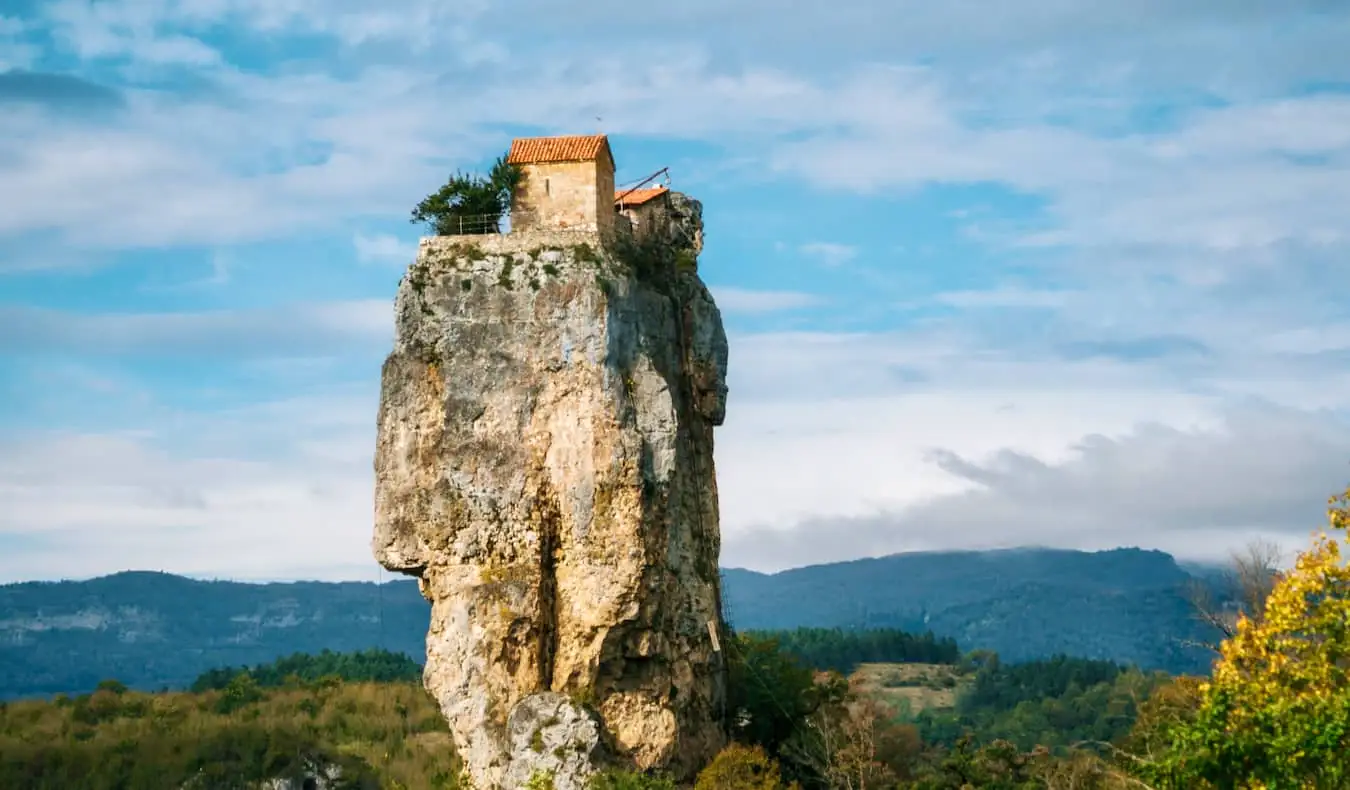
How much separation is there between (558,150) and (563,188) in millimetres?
963

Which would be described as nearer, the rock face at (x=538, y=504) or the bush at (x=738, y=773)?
the rock face at (x=538, y=504)

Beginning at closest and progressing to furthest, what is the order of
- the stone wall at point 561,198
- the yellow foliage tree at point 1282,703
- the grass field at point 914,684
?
the yellow foliage tree at point 1282,703 < the stone wall at point 561,198 < the grass field at point 914,684

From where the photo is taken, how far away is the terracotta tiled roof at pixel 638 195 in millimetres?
47312

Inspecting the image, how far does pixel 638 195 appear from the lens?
1886 inches

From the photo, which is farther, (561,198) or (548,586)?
(561,198)

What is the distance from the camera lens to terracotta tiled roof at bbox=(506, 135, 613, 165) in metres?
42.5

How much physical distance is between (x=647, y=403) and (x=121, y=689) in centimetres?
3729

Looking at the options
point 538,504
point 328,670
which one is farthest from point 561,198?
point 328,670

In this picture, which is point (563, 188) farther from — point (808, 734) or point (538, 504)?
point (808, 734)

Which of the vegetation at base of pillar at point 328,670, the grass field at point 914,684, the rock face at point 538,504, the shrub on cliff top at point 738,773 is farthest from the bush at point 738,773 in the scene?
the grass field at point 914,684

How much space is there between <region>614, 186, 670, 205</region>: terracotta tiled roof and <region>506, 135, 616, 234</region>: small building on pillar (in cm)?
422

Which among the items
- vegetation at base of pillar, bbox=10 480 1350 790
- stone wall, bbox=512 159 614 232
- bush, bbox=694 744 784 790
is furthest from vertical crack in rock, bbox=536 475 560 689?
stone wall, bbox=512 159 614 232

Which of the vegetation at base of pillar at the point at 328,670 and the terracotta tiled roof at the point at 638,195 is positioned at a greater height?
the terracotta tiled roof at the point at 638,195

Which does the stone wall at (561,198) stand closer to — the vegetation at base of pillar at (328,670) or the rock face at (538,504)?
the rock face at (538,504)
